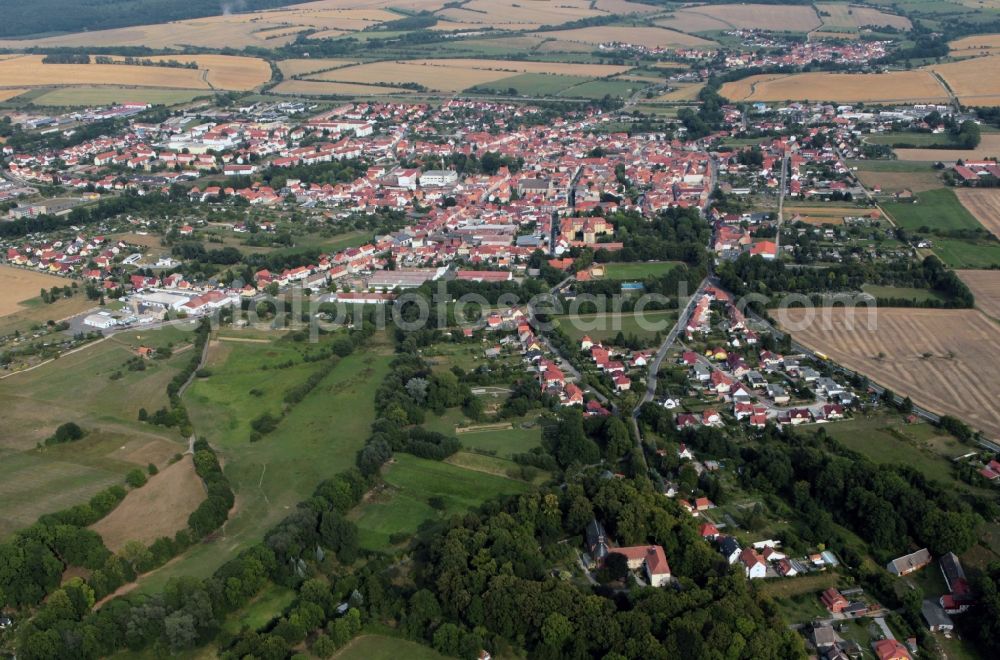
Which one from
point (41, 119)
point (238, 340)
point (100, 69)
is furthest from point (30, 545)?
point (100, 69)

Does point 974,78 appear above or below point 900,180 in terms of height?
above

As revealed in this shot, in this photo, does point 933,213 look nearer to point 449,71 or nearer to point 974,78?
point 974,78

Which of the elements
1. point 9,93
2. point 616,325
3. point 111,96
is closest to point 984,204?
point 616,325

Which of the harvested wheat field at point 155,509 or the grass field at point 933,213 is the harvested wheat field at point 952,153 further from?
the harvested wheat field at point 155,509

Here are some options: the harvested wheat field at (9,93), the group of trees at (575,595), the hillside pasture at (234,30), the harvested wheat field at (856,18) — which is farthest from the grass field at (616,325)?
the harvested wheat field at (856,18)

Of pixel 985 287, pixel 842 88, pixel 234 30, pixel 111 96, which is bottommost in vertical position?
pixel 985 287

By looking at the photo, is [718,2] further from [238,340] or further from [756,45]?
[238,340]
